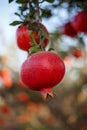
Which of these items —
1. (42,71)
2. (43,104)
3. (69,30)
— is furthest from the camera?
(43,104)

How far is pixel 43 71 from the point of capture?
0.92 meters

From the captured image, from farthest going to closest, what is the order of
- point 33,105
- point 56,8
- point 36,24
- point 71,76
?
point 33,105, point 71,76, point 56,8, point 36,24

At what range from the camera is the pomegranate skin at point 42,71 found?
91 centimetres

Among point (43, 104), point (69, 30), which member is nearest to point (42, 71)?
point (69, 30)

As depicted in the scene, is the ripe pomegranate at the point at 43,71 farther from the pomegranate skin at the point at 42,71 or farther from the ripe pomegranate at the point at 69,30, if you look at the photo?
the ripe pomegranate at the point at 69,30

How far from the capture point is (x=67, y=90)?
5281 millimetres

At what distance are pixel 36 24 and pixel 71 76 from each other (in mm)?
4176

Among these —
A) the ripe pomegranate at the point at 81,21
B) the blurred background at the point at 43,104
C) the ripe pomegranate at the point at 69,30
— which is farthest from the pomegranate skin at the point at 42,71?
the blurred background at the point at 43,104

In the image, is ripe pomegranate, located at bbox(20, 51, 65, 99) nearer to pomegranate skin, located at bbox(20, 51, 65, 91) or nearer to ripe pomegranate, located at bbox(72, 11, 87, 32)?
pomegranate skin, located at bbox(20, 51, 65, 91)

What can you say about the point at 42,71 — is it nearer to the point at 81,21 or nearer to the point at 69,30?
the point at 81,21

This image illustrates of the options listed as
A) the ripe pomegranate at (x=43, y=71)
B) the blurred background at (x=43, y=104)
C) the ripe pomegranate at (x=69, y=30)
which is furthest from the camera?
the blurred background at (x=43, y=104)

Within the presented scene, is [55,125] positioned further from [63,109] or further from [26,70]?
[26,70]

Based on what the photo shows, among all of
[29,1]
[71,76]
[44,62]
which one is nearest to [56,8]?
[29,1]

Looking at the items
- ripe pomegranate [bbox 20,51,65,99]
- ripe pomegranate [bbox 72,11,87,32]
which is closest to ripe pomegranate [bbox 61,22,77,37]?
ripe pomegranate [bbox 72,11,87,32]
